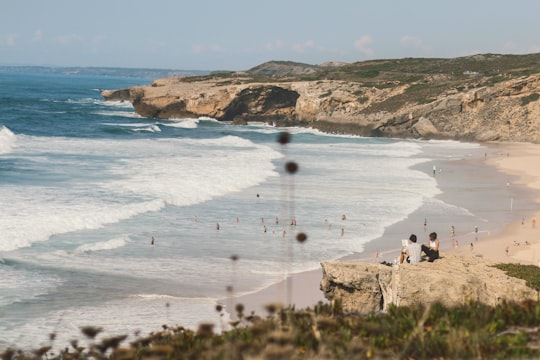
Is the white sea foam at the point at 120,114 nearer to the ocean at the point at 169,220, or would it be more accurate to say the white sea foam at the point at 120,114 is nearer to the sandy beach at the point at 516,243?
the ocean at the point at 169,220

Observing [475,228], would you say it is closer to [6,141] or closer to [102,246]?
[102,246]

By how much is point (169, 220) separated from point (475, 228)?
1188cm

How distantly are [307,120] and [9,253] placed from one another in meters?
67.7

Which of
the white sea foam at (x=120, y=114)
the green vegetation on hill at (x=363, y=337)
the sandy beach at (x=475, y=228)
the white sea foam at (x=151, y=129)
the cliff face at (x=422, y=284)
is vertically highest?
the green vegetation on hill at (x=363, y=337)

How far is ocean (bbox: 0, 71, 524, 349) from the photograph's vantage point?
57.0 ft

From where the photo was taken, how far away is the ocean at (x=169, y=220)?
57.0ft

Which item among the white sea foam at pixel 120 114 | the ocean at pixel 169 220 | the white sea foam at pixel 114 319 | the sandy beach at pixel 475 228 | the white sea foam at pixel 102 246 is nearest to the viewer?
the white sea foam at pixel 114 319

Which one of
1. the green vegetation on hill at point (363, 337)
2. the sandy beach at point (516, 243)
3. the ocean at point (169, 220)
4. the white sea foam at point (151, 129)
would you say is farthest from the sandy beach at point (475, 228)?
the white sea foam at point (151, 129)

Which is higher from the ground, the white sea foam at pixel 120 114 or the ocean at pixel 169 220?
the white sea foam at pixel 120 114

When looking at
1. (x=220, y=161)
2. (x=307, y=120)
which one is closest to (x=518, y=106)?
(x=307, y=120)

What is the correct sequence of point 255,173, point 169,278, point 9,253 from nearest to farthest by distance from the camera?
point 169,278 → point 9,253 → point 255,173

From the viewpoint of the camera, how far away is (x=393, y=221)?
29.2m

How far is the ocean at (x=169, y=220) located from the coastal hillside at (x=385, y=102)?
1426 cm

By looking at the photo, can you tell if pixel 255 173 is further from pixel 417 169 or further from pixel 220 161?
pixel 417 169
